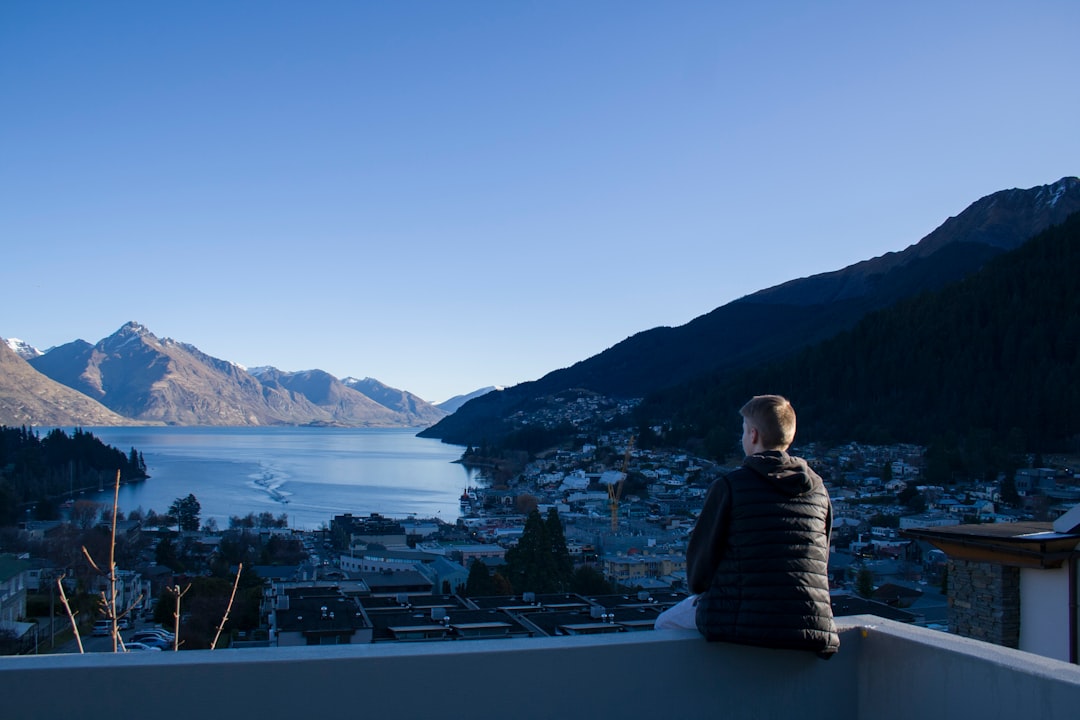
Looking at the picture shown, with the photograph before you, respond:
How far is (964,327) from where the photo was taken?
44.8 metres

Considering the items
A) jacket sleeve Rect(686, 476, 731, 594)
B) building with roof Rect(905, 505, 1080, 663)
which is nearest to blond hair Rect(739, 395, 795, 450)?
jacket sleeve Rect(686, 476, 731, 594)

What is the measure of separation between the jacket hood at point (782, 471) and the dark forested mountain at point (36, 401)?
148198mm

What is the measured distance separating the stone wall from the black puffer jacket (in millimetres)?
2465

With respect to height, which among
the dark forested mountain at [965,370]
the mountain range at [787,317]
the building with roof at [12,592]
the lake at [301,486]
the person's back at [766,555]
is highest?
the mountain range at [787,317]

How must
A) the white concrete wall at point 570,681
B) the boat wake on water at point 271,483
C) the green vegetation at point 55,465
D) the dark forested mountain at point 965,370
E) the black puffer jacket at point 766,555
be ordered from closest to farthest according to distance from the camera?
the white concrete wall at point 570,681
the black puffer jacket at point 766,555
the dark forested mountain at point 965,370
the green vegetation at point 55,465
the boat wake on water at point 271,483

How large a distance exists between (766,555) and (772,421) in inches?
10.6

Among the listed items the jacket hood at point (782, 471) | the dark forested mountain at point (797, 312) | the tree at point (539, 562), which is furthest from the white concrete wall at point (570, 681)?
the dark forested mountain at point (797, 312)

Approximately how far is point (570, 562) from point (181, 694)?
17.0 m

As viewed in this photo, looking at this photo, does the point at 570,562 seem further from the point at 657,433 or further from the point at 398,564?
the point at 657,433

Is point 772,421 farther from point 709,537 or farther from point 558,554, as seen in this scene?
point 558,554

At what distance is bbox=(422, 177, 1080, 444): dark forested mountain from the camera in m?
79.2

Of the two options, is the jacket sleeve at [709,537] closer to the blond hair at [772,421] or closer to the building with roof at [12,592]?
the blond hair at [772,421]

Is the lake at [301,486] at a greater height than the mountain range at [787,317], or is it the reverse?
the mountain range at [787,317]

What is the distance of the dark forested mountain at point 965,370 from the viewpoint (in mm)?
36500
